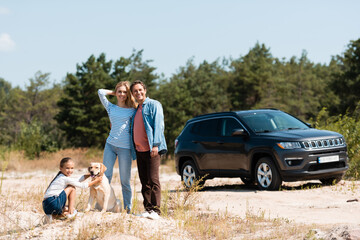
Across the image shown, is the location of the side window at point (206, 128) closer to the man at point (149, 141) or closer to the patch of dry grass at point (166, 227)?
the patch of dry grass at point (166, 227)

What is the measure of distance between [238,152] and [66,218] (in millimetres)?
5857

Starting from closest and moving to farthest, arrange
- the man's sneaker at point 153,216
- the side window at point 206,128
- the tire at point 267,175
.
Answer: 1. the man's sneaker at point 153,216
2. the tire at point 267,175
3. the side window at point 206,128

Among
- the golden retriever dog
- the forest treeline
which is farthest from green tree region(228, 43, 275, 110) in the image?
the golden retriever dog

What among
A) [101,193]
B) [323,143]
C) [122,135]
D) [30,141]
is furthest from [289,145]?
[30,141]

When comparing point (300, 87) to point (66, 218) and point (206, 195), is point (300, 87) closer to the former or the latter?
point (206, 195)

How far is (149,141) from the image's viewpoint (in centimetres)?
713

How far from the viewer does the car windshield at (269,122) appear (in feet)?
38.6

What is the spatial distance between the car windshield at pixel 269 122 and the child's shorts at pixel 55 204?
6.02 meters

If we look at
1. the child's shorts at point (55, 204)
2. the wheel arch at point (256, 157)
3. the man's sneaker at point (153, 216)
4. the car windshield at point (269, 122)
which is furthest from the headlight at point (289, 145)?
the child's shorts at point (55, 204)

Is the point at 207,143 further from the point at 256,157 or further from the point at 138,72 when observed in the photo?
the point at 138,72

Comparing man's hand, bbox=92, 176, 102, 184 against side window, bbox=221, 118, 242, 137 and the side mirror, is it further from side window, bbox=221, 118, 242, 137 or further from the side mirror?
side window, bbox=221, 118, 242, 137

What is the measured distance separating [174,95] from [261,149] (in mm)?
37133

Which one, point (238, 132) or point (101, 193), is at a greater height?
point (238, 132)

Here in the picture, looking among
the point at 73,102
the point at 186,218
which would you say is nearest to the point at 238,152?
the point at 186,218
